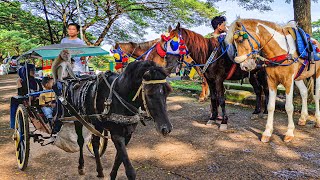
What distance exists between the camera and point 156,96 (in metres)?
2.61

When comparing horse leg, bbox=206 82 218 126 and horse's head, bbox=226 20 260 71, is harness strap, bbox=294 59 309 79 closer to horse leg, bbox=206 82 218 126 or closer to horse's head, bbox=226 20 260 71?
horse's head, bbox=226 20 260 71

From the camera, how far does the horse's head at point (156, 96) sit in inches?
102

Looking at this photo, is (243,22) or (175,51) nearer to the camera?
(243,22)

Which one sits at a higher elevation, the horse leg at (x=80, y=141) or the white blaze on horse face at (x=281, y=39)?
the white blaze on horse face at (x=281, y=39)

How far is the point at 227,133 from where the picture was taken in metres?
5.96

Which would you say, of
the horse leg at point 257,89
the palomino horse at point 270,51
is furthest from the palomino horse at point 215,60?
the palomino horse at point 270,51

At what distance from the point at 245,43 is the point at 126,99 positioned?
2.84 m

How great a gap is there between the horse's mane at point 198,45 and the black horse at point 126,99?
3262 millimetres

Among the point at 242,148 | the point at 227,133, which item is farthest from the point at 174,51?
the point at 242,148

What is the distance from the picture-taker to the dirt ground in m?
3.94

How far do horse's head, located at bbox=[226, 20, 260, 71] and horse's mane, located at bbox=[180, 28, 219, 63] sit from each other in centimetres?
143

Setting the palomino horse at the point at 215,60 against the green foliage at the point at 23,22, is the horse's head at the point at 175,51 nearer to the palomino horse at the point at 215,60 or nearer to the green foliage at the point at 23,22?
the palomino horse at the point at 215,60

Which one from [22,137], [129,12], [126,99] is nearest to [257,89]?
[126,99]

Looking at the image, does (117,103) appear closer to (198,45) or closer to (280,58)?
(280,58)
